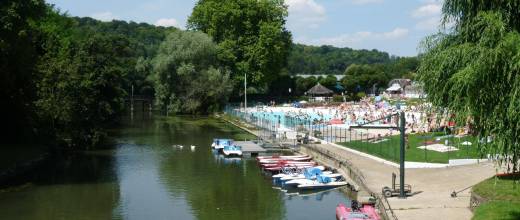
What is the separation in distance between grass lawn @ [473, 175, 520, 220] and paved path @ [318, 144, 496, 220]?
0.99 m

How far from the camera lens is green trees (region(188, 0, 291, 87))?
308ft

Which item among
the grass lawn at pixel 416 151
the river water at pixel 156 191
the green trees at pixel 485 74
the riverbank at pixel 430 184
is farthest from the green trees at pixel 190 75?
the green trees at pixel 485 74

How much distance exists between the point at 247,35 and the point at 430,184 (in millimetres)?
68254

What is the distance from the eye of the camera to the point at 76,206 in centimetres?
3167

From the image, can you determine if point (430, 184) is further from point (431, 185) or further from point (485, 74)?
point (485, 74)

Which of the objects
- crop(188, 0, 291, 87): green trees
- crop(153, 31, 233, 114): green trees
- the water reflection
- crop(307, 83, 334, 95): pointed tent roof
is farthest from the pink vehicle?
crop(307, 83, 334, 95): pointed tent roof

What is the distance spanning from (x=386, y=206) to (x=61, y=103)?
3027cm

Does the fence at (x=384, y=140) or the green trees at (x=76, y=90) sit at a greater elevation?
the green trees at (x=76, y=90)

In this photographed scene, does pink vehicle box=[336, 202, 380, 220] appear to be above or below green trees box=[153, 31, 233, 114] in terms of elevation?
below

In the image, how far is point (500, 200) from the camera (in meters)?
23.1

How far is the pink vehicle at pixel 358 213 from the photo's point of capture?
83.3ft

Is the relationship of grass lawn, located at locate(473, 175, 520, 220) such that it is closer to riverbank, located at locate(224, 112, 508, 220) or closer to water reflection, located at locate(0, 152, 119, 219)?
riverbank, located at locate(224, 112, 508, 220)

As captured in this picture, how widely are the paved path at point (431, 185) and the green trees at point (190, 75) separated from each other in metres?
49.0

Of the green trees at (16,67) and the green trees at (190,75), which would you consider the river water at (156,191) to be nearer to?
the green trees at (16,67)
